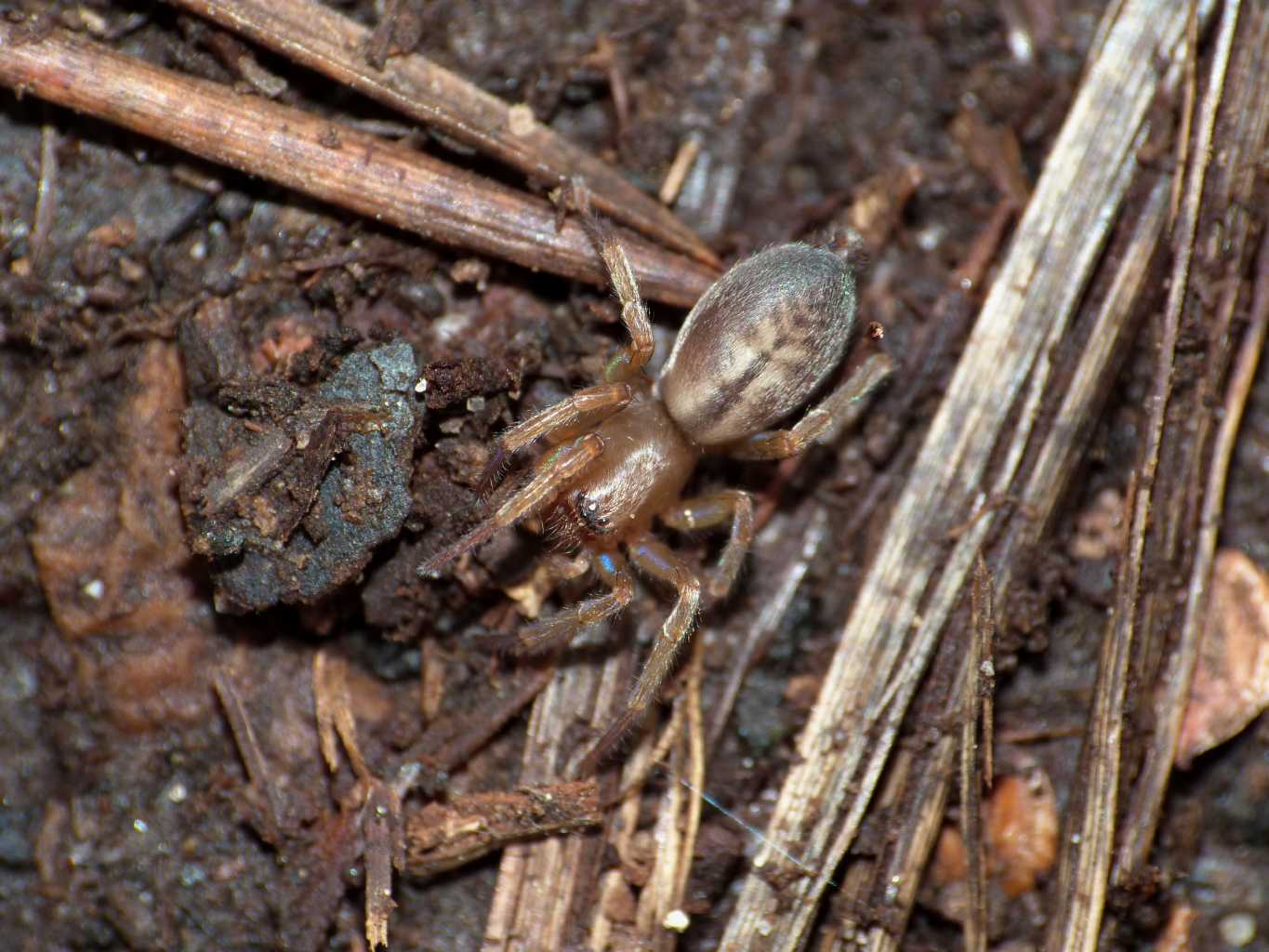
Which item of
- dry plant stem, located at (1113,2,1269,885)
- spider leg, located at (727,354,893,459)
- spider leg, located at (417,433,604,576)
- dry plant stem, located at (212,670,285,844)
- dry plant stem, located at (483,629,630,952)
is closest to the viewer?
spider leg, located at (417,433,604,576)

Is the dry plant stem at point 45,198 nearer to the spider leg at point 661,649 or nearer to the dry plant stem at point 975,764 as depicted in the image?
the spider leg at point 661,649

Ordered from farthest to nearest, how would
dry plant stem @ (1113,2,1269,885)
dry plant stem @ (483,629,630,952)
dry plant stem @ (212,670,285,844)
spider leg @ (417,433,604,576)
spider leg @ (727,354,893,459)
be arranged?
spider leg @ (727,354,893,459)
dry plant stem @ (1113,2,1269,885)
dry plant stem @ (212,670,285,844)
dry plant stem @ (483,629,630,952)
spider leg @ (417,433,604,576)

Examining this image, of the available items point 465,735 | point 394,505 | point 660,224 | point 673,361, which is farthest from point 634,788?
point 660,224

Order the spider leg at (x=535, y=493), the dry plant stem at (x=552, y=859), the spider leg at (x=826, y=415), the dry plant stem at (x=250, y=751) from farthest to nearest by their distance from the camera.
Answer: the spider leg at (x=826, y=415) < the dry plant stem at (x=250, y=751) < the dry plant stem at (x=552, y=859) < the spider leg at (x=535, y=493)

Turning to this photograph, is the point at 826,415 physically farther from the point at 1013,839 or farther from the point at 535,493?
the point at 1013,839

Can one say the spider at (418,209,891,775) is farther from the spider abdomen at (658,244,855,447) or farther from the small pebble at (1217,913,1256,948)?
the small pebble at (1217,913,1256,948)

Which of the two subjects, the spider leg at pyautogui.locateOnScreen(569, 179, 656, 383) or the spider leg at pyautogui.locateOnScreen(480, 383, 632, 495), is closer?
the spider leg at pyautogui.locateOnScreen(480, 383, 632, 495)

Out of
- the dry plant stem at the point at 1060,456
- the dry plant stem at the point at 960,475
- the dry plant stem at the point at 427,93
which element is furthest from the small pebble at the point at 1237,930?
the dry plant stem at the point at 427,93

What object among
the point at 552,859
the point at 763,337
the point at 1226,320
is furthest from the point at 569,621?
the point at 1226,320

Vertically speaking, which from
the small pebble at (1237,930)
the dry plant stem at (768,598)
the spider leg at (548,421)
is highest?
the spider leg at (548,421)

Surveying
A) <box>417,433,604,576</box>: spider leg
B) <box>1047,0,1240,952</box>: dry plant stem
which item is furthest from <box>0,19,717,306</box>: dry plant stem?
<box>1047,0,1240,952</box>: dry plant stem
